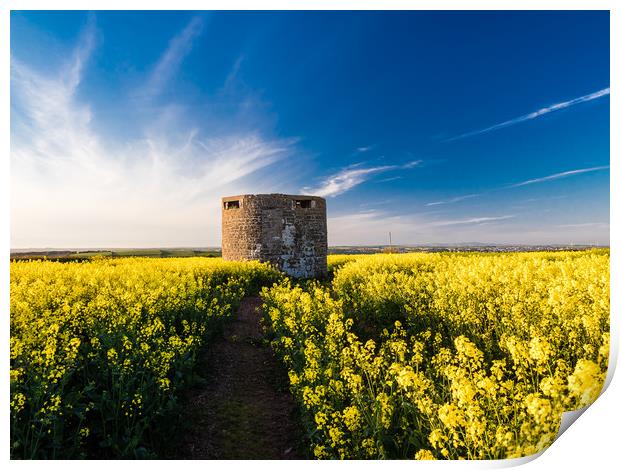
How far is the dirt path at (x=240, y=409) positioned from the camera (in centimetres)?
341

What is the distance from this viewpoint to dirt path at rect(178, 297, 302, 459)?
11.2 feet

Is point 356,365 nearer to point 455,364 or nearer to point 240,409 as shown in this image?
point 455,364

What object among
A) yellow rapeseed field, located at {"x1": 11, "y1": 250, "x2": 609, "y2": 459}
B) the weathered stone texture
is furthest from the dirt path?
the weathered stone texture

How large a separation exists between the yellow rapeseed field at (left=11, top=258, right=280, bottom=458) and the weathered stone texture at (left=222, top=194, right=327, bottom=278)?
7.22 metres

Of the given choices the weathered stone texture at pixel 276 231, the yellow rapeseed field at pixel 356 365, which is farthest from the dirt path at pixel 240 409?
the weathered stone texture at pixel 276 231

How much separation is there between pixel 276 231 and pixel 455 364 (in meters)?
10.4

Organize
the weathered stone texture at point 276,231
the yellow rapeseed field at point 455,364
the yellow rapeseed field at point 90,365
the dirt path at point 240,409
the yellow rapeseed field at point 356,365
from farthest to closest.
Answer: the weathered stone texture at point 276,231 → the dirt path at point 240,409 → the yellow rapeseed field at point 90,365 → the yellow rapeseed field at point 356,365 → the yellow rapeseed field at point 455,364

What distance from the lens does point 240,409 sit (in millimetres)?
4227

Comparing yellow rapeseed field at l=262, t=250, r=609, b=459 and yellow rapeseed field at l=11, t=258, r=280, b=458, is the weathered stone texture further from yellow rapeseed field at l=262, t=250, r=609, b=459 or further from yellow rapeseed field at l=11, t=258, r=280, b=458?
yellow rapeseed field at l=11, t=258, r=280, b=458

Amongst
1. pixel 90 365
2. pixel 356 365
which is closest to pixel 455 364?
pixel 356 365

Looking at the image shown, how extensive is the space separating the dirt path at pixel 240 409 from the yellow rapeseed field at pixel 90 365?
1.05ft

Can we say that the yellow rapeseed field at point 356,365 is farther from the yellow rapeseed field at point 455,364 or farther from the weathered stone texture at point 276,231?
the weathered stone texture at point 276,231

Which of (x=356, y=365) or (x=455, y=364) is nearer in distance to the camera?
(x=356, y=365)
